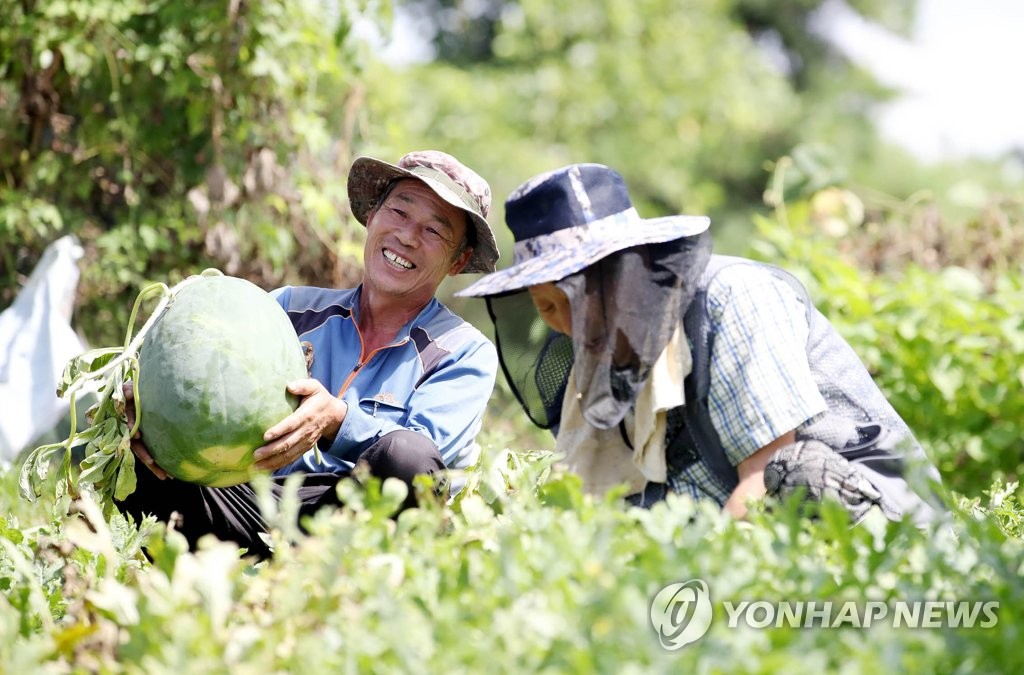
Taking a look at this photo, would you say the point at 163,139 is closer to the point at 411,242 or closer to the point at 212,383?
the point at 411,242

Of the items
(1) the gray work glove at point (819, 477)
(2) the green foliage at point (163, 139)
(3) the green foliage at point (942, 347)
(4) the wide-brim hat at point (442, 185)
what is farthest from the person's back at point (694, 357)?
(2) the green foliage at point (163, 139)

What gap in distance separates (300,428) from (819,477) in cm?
126

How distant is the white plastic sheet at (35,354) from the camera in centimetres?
466

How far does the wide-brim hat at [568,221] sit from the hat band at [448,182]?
138 millimetres

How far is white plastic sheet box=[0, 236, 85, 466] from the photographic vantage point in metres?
4.66

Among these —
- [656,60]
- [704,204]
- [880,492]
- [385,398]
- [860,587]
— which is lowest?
[704,204]

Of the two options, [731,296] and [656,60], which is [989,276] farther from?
[656,60]

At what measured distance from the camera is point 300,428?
8.91ft

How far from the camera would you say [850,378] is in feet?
10.7

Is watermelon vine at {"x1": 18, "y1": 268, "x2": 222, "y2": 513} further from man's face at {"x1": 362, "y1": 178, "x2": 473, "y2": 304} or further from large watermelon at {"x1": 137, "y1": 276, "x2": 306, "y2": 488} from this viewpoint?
man's face at {"x1": 362, "y1": 178, "x2": 473, "y2": 304}

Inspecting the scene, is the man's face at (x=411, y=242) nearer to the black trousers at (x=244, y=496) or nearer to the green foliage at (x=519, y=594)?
the black trousers at (x=244, y=496)

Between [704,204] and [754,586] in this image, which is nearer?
[754,586]

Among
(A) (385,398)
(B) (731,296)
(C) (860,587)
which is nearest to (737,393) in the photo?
(B) (731,296)

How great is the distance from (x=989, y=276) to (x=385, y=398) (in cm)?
450
